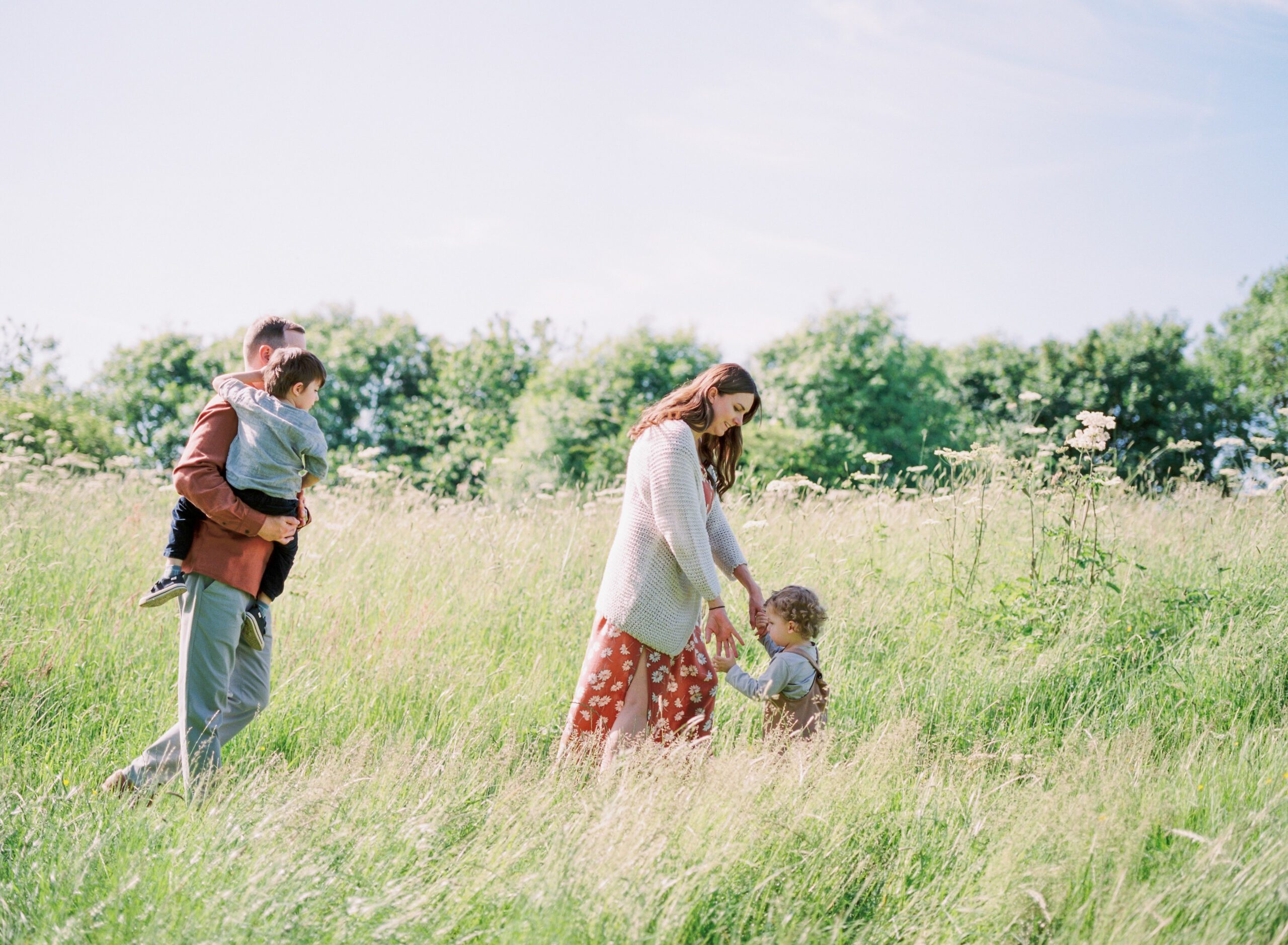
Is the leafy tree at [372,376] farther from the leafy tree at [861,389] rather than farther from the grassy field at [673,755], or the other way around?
the grassy field at [673,755]

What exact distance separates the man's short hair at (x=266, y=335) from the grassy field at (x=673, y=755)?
1.64m

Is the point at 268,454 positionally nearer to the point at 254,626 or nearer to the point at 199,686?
the point at 254,626

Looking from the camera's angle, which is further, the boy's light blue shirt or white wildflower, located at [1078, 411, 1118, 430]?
white wildflower, located at [1078, 411, 1118, 430]

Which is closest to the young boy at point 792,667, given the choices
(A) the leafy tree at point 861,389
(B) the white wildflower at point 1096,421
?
(B) the white wildflower at point 1096,421

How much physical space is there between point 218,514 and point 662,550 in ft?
5.42

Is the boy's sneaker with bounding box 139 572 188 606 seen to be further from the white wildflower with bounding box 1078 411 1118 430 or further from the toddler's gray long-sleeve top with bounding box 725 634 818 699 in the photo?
the white wildflower with bounding box 1078 411 1118 430

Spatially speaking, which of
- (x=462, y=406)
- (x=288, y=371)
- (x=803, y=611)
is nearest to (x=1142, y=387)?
(x=462, y=406)

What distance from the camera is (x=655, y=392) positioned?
23.4 metres

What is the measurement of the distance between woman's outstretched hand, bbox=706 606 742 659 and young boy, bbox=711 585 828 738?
0.09 m

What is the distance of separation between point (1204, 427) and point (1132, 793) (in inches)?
1051

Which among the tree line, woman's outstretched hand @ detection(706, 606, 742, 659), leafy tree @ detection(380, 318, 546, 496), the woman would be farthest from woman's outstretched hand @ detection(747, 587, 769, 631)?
leafy tree @ detection(380, 318, 546, 496)

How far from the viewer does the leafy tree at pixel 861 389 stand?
24.1 meters

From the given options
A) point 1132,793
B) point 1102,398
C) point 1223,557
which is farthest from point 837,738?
point 1102,398

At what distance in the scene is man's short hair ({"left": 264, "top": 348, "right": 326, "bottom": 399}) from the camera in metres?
3.36
